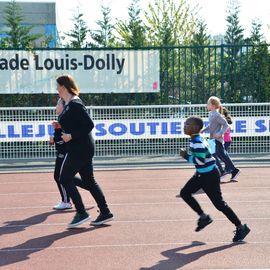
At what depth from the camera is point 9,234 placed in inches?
259

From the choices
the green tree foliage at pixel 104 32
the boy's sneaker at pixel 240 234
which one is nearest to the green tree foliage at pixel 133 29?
the green tree foliage at pixel 104 32

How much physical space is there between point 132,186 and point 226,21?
608 inches

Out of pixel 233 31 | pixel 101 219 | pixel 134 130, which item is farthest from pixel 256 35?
pixel 101 219

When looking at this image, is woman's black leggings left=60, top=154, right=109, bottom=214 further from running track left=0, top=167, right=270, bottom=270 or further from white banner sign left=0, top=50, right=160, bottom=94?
white banner sign left=0, top=50, right=160, bottom=94

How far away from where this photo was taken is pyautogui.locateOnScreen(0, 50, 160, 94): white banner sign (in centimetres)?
1598

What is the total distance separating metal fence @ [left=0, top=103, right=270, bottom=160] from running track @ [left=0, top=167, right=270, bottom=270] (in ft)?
12.9

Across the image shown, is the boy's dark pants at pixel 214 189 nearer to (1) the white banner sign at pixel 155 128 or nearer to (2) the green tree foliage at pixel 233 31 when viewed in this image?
(1) the white banner sign at pixel 155 128

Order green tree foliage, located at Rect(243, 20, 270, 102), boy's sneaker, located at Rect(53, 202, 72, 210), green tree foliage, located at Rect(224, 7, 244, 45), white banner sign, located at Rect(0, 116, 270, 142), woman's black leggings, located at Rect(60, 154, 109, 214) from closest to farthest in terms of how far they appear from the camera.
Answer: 1. woman's black leggings, located at Rect(60, 154, 109, 214)
2. boy's sneaker, located at Rect(53, 202, 72, 210)
3. white banner sign, located at Rect(0, 116, 270, 142)
4. green tree foliage, located at Rect(243, 20, 270, 102)
5. green tree foliage, located at Rect(224, 7, 244, 45)

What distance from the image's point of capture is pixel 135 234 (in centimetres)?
637

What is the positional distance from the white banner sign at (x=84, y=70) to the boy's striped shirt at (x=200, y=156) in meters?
10.4

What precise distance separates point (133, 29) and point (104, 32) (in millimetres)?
1486

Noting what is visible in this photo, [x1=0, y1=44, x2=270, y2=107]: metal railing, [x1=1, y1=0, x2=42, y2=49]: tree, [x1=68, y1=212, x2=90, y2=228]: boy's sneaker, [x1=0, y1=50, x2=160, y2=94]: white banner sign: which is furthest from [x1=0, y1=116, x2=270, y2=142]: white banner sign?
[x1=68, y1=212, x2=90, y2=228]: boy's sneaker

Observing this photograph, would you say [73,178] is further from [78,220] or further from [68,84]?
[68,84]

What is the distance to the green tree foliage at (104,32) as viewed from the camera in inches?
776
